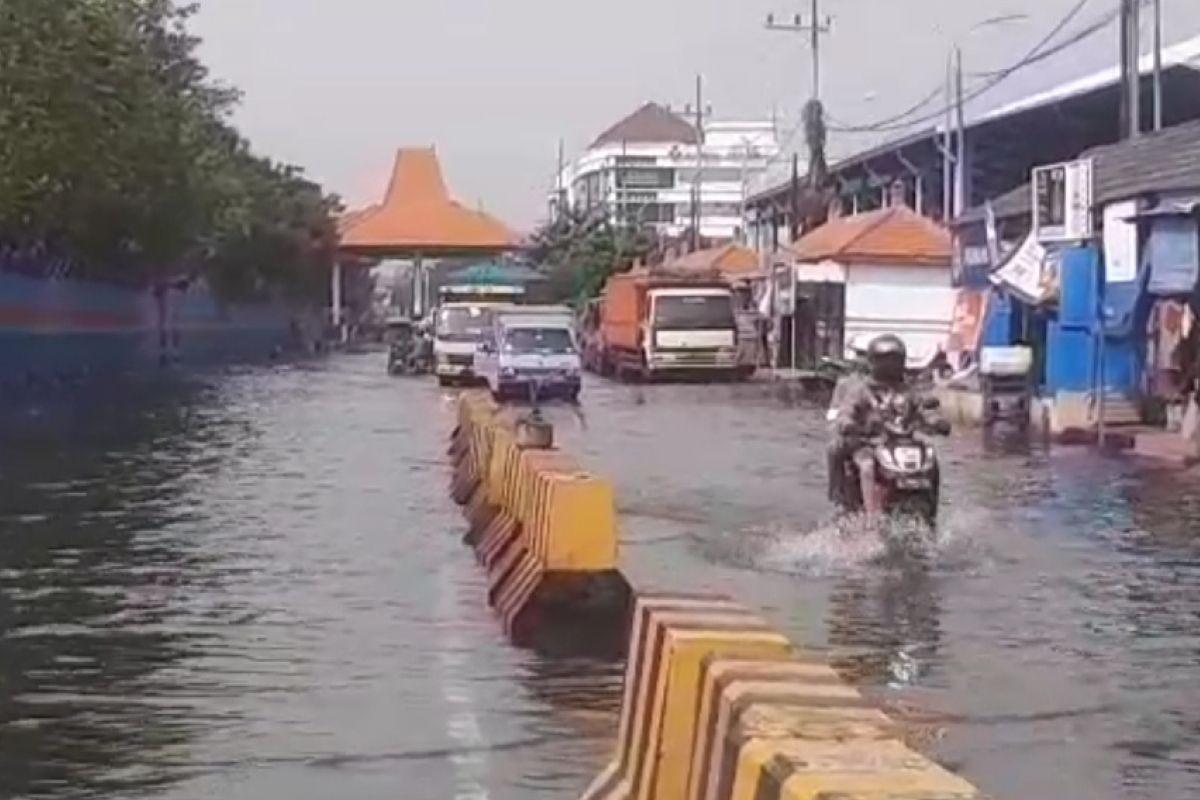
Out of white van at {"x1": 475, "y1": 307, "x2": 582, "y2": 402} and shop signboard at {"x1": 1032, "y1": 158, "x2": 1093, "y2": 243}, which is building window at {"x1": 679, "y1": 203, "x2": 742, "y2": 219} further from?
shop signboard at {"x1": 1032, "y1": 158, "x2": 1093, "y2": 243}

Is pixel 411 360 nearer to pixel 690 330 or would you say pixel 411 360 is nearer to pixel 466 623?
pixel 690 330

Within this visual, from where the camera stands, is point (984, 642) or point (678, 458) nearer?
point (984, 642)

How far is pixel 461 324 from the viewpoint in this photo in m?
60.1

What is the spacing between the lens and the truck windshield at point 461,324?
5931 cm

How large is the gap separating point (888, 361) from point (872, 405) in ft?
1.22

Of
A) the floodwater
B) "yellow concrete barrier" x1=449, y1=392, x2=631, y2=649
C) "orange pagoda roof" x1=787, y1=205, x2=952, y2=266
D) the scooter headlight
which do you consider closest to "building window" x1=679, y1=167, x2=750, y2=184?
"orange pagoda roof" x1=787, y1=205, x2=952, y2=266

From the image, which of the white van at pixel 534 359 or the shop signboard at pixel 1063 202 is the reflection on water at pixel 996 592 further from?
the white van at pixel 534 359

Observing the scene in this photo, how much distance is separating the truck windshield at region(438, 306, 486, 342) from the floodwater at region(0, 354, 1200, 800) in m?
26.8

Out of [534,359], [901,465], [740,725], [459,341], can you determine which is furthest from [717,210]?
[740,725]

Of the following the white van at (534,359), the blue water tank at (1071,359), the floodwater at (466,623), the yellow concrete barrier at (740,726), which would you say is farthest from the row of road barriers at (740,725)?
Result: the white van at (534,359)

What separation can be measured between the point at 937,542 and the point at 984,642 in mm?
4528

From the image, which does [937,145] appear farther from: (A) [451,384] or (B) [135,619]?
(B) [135,619]

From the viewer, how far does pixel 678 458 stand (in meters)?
32.5

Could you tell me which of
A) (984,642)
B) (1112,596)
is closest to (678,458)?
(1112,596)
